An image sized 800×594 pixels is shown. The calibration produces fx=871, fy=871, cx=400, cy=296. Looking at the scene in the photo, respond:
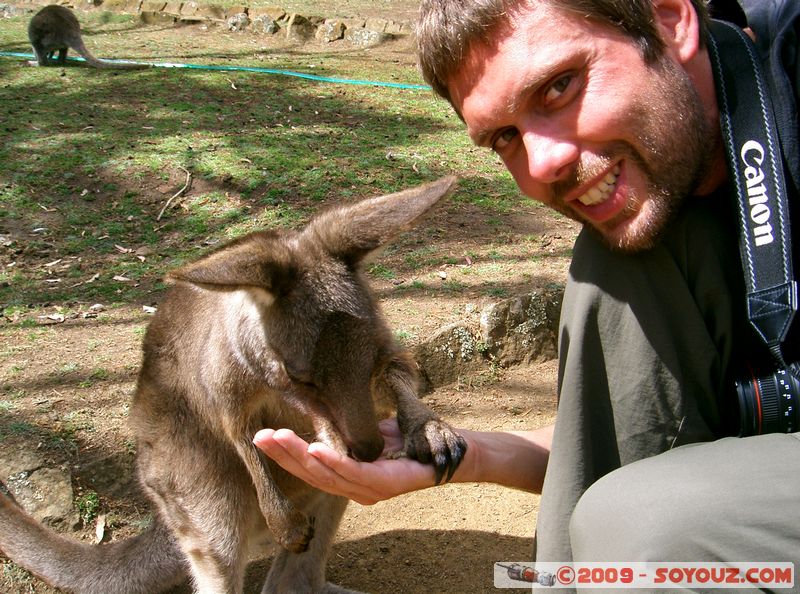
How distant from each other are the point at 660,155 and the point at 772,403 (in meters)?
0.62

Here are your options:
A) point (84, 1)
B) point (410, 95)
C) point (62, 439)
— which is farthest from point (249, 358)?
point (84, 1)

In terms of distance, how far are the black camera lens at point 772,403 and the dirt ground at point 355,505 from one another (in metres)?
1.26

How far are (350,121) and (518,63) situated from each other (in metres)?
4.70

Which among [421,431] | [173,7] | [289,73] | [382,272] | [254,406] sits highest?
[421,431]

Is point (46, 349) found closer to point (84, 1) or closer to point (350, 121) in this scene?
point (350, 121)

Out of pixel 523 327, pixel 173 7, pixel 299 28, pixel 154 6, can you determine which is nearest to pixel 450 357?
pixel 523 327

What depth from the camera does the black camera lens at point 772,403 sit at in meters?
1.98

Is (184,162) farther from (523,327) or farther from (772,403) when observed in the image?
(772,403)

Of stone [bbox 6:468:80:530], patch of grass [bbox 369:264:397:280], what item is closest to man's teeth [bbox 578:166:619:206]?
stone [bbox 6:468:80:530]

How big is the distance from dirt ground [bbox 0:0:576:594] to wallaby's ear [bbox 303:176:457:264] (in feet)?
4.04

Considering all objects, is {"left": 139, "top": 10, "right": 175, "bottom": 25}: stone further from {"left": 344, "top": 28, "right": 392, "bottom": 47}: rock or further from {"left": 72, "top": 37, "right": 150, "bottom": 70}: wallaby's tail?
{"left": 344, "top": 28, "right": 392, "bottom": 47}: rock

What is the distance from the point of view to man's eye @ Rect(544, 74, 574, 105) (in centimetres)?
199

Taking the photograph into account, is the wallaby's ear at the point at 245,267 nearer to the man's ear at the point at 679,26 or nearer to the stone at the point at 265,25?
the man's ear at the point at 679,26

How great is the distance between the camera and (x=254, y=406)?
2.57 m
